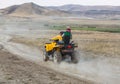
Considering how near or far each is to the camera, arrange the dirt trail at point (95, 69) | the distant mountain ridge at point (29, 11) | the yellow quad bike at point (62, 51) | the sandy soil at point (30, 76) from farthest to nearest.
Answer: the distant mountain ridge at point (29, 11), the yellow quad bike at point (62, 51), the dirt trail at point (95, 69), the sandy soil at point (30, 76)

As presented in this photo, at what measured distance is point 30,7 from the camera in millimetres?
186250

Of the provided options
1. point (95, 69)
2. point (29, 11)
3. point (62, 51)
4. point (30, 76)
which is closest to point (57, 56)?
point (62, 51)

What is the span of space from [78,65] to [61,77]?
4.21 m

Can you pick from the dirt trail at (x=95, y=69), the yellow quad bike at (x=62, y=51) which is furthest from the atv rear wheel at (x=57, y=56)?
the dirt trail at (x=95, y=69)

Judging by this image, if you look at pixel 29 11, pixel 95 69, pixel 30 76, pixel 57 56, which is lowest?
pixel 29 11

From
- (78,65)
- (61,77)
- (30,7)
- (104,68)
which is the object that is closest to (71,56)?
(78,65)

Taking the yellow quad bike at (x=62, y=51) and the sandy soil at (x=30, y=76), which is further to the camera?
the yellow quad bike at (x=62, y=51)

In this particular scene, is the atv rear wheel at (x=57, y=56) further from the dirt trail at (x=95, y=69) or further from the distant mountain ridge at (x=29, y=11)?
the distant mountain ridge at (x=29, y=11)

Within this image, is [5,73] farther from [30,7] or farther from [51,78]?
[30,7]

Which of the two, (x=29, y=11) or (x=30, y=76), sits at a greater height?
(x=30, y=76)

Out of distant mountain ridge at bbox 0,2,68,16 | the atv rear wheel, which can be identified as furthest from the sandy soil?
distant mountain ridge at bbox 0,2,68,16

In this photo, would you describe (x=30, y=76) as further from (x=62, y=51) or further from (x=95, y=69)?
(x=62, y=51)

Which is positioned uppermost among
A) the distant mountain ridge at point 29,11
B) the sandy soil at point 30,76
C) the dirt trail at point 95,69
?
the sandy soil at point 30,76

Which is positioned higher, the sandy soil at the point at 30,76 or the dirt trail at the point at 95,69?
the sandy soil at the point at 30,76
